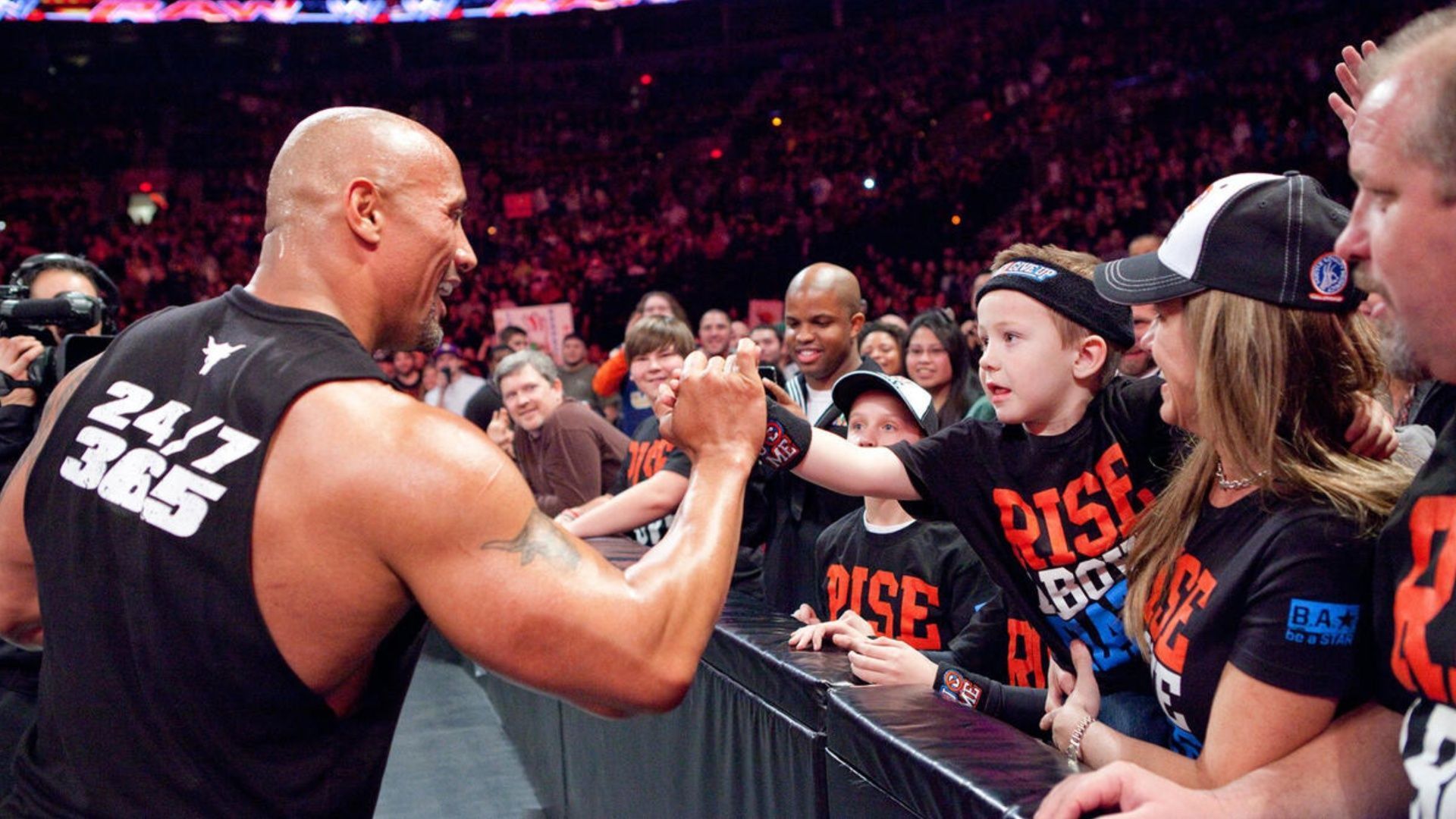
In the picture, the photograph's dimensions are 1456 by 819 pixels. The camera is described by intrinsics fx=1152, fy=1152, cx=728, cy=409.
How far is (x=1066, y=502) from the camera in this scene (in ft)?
6.88

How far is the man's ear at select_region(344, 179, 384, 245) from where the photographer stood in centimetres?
159

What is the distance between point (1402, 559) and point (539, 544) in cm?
97

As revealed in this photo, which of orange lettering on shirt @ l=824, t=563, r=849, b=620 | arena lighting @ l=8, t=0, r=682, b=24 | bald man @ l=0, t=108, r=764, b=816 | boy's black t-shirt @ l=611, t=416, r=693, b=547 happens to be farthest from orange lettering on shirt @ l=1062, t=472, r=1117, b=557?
arena lighting @ l=8, t=0, r=682, b=24

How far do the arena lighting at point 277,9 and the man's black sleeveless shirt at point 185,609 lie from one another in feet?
59.1

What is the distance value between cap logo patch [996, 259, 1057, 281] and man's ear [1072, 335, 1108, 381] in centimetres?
14

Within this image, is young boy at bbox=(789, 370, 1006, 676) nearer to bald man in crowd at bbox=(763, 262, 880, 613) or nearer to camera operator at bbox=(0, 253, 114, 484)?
bald man in crowd at bbox=(763, 262, 880, 613)

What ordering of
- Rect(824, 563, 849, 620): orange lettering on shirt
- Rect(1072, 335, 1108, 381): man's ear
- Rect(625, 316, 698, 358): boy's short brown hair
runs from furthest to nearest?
Rect(625, 316, 698, 358): boy's short brown hair, Rect(824, 563, 849, 620): orange lettering on shirt, Rect(1072, 335, 1108, 381): man's ear

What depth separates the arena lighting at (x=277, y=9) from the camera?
16797mm

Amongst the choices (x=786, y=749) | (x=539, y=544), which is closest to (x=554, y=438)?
(x=786, y=749)

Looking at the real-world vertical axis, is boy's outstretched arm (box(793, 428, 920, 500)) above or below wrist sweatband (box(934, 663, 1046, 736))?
above

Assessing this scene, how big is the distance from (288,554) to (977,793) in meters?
0.90

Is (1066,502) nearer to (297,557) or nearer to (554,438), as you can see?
(297,557)

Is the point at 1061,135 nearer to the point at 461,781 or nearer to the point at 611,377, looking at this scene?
the point at 611,377

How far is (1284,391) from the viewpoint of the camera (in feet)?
5.04
